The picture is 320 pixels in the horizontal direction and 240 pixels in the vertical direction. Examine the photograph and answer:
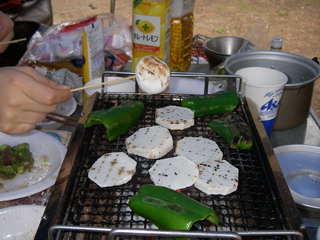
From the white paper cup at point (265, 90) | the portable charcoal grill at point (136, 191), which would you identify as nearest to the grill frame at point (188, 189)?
the portable charcoal grill at point (136, 191)

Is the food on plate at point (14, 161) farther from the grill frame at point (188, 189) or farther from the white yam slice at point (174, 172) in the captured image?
the white yam slice at point (174, 172)

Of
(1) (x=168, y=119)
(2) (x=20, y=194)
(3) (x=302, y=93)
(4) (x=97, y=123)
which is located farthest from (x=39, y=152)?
(3) (x=302, y=93)

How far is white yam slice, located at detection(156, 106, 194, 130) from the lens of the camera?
79.6 inches

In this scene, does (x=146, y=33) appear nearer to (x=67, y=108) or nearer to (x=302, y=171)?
(x=67, y=108)

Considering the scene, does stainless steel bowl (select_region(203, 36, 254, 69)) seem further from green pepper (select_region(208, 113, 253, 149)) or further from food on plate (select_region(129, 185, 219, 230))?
food on plate (select_region(129, 185, 219, 230))

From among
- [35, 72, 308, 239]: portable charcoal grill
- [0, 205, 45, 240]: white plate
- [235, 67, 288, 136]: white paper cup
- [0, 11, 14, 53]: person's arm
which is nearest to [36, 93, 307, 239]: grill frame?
[35, 72, 308, 239]: portable charcoal grill

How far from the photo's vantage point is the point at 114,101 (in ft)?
7.40

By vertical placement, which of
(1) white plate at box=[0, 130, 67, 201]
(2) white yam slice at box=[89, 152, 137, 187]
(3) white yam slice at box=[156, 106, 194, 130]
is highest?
(3) white yam slice at box=[156, 106, 194, 130]

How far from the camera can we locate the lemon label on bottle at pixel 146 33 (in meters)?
2.62

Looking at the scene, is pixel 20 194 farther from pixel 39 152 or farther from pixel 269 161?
pixel 269 161

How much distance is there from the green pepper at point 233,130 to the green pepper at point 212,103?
0.26 ft

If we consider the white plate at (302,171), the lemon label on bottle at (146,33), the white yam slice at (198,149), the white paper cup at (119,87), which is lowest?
the white plate at (302,171)

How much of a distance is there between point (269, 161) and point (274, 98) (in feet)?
2.42

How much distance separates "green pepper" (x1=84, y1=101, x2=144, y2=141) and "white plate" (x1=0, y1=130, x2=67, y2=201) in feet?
1.40
